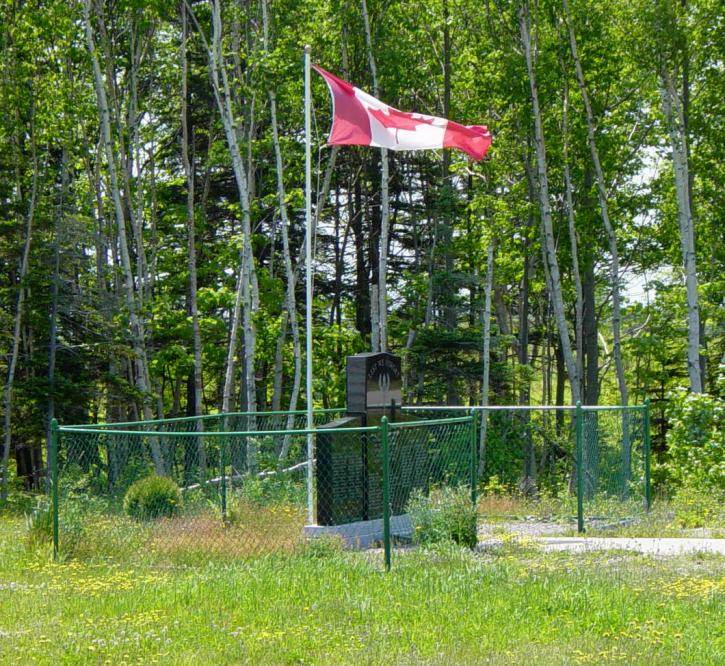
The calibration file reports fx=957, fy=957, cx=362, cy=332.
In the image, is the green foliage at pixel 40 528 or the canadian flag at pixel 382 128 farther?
the canadian flag at pixel 382 128

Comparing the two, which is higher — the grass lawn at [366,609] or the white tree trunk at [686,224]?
the white tree trunk at [686,224]

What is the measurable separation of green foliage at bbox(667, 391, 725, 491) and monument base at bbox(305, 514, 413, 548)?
21.3ft

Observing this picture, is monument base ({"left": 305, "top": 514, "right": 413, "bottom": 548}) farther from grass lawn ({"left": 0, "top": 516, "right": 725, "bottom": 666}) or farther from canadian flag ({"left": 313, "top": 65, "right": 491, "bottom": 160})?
canadian flag ({"left": 313, "top": 65, "right": 491, "bottom": 160})

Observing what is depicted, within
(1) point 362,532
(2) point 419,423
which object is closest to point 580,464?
(1) point 362,532

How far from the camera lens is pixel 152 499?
11.4 m

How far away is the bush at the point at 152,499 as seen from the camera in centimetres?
1113

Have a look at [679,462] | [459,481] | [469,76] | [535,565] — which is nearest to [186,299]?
[469,76]

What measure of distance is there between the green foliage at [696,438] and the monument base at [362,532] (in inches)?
256

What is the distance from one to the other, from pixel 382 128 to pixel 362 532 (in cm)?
584

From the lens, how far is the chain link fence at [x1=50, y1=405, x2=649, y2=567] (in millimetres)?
10281

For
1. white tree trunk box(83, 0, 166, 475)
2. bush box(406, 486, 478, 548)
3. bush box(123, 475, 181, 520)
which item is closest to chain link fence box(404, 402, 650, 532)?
bush box(406, 486, 478, 548)

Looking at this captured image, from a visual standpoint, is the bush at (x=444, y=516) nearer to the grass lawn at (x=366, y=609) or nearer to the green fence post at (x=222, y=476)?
the grass lawn at (x=366, y=609)

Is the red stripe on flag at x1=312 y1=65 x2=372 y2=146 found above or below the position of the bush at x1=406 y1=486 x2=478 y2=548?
above

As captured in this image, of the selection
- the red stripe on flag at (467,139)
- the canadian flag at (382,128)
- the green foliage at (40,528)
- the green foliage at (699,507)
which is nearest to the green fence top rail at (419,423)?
the green foliage at (40,528)
